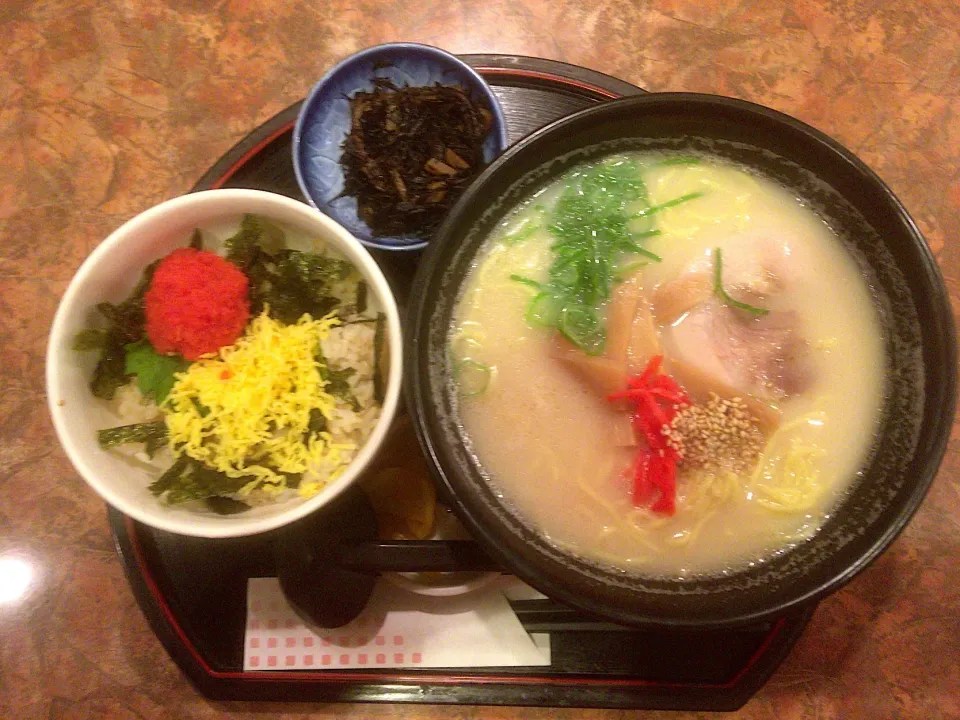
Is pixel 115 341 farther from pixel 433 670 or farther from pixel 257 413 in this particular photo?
pixel 433 670

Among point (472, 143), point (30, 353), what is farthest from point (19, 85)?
point (472, 143)

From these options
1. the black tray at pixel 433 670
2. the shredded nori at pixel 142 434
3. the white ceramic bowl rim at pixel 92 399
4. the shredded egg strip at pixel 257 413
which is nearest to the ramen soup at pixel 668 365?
the white ceramic bowl rim at pixel 92 399

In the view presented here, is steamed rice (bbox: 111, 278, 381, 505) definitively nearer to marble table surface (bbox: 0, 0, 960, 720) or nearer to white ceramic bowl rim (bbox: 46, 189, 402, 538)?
white ceramic bowl rim (bbox: 46, 189, 402, 538)

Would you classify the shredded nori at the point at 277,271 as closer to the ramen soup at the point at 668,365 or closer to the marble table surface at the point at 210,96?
the ramen soup at the point at 668,365

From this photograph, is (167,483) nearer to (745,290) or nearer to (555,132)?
(555,132)

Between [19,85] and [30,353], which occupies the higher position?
[19,85]
